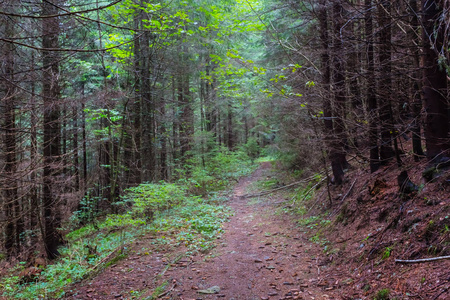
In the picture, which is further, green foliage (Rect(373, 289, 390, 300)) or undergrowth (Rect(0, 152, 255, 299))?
undergrowth (Rect(0, 152, 255, 299))

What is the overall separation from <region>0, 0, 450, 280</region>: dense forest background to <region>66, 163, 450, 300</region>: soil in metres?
0.72

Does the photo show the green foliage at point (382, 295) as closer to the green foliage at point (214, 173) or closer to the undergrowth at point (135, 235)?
the undergrowth at point (135, 235)

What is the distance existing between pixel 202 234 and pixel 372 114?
5269 mm

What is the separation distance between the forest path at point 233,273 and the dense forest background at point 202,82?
2.46 meters

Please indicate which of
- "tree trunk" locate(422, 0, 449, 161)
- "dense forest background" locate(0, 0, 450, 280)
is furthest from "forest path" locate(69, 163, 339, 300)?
"tree trunk" locate(422, 0, 449, 161)

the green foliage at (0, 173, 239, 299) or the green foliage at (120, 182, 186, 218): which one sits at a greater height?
the green foliage at (120, 182, 186, 218)

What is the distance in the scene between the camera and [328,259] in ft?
16.3

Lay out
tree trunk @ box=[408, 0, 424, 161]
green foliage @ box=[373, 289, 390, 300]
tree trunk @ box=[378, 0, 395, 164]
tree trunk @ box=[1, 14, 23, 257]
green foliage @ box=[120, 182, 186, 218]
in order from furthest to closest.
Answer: green foliage @ box=[120, 182, 186, 218]
tree trunk @ box=[1, 14, 23, 257]
tree trunk @ box=[378, 0, 395, 164]
tree trunk @ box=[408, 0, 424, 161]
green foliage @ box=[373, 289, 390, 300]

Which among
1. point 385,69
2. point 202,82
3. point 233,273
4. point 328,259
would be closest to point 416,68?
point 385,69

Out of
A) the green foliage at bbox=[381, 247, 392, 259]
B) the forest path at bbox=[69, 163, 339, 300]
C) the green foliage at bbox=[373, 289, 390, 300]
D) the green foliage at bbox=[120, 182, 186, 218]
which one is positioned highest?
the green foliage at bbox=[120, 182, 186, 218]

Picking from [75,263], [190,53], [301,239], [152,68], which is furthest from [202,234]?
[190,53]

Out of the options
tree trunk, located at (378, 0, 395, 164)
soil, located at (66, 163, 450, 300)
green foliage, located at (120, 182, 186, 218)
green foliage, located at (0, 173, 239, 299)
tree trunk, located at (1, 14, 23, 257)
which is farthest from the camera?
green foliage, located at (120, 182, 186, 218)

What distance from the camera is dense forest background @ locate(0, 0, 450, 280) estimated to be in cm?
434

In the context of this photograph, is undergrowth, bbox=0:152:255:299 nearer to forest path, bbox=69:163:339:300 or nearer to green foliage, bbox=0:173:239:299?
green foliage, bbox=0:173:239:299
